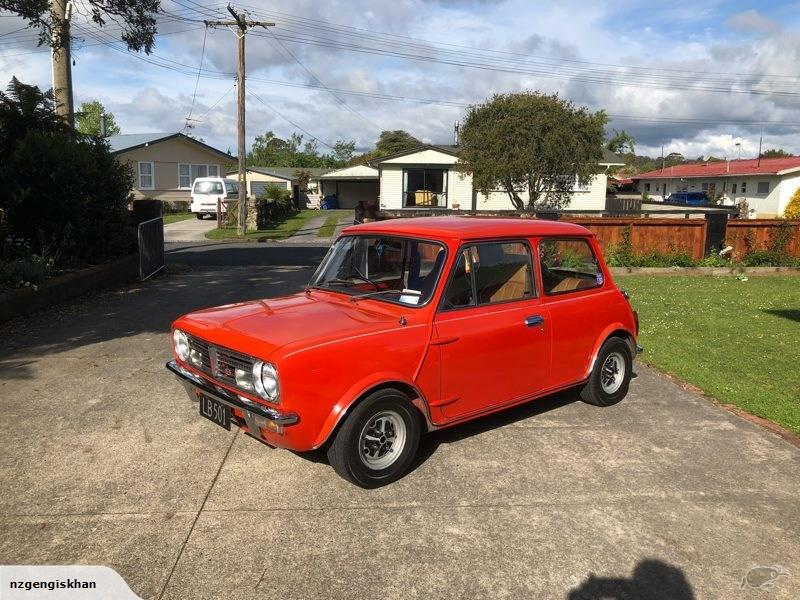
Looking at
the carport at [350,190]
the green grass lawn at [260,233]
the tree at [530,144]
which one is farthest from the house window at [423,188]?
the carport at [350,190]

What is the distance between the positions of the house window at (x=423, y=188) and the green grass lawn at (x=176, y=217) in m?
11.8

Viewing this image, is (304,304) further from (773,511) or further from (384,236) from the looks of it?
(773,511)

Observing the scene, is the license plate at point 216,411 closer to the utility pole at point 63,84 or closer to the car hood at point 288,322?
the car hood at point 288,322

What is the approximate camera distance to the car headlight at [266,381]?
11.6 feet

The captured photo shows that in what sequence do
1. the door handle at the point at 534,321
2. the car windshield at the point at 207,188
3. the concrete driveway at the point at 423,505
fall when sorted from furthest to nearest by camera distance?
the car windshield at the point at 207,188
the door handle at the point at 534,321
the concrete driveway at the point at 423,505

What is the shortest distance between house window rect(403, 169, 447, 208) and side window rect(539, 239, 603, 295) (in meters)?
29.4

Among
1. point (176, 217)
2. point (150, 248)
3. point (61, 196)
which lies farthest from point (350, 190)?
point (61, 196)

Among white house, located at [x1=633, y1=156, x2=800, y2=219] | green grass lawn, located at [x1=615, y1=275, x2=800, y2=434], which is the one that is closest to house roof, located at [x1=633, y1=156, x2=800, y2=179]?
white house, located at [x1=633, y1=156, x2=800, y2=219]

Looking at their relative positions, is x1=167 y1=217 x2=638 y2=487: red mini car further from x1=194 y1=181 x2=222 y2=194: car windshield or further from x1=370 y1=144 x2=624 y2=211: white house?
x1=370 y1=144 x2=624 y2=211: white house

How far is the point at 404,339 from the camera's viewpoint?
389cm

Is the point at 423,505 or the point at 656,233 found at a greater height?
the point at 656,233

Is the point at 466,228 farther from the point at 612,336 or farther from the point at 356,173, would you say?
the point at 356,173

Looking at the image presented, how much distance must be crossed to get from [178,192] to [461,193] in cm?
1724

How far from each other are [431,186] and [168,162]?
16.1m
